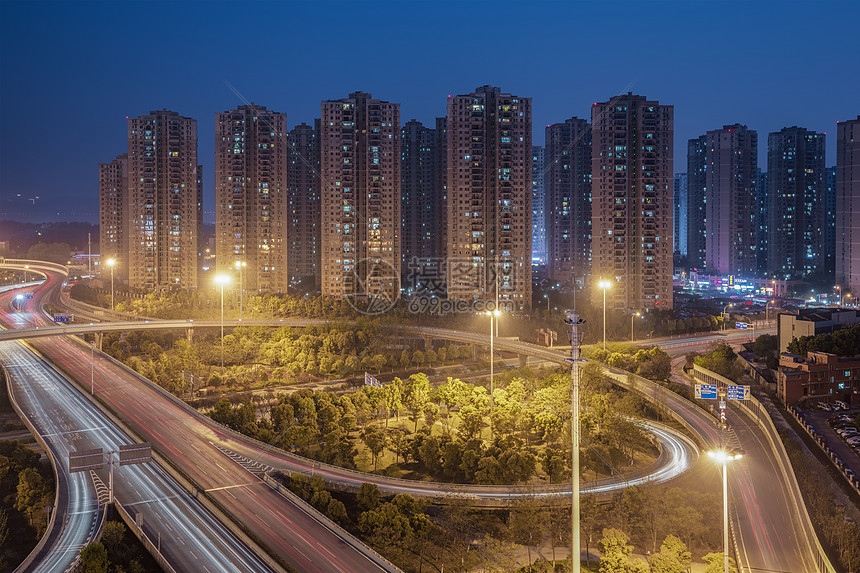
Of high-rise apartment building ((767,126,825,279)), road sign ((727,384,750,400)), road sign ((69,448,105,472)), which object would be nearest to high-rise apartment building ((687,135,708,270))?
high-rise apartment building ((767,126,825,279))

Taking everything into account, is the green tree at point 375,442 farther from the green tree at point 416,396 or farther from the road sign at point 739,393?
the road sign at point 739,393

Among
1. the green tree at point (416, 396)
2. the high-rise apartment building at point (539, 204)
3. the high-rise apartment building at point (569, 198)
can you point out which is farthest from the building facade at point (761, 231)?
the green tree at point (416, 396)

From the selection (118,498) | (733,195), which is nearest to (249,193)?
(118,498)

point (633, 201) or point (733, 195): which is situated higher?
point (733, 195)

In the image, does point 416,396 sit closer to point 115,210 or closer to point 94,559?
point 94,559

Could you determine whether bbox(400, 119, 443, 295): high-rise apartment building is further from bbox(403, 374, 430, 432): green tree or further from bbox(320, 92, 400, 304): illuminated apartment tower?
bbox(403, 374, 430, 432): green tree

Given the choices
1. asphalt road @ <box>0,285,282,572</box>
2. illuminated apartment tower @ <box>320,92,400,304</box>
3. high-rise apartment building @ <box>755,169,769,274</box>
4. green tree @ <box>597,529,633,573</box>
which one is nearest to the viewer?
A: green tree @ <box>597,529,633,573</box>

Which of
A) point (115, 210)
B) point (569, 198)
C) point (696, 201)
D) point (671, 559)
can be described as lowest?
point (671, 559)
